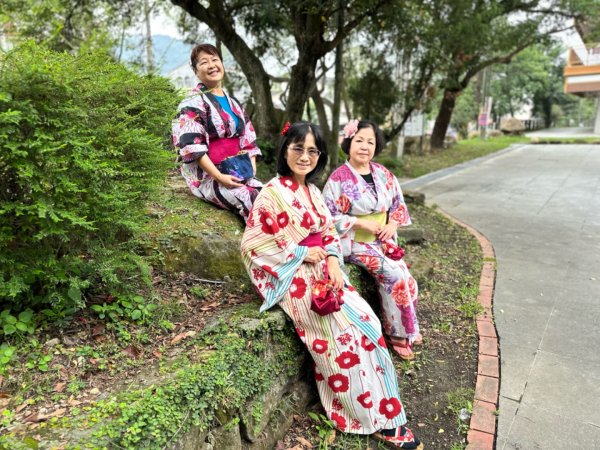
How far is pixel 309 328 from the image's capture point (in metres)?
2.58

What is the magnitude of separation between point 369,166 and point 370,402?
1762mm

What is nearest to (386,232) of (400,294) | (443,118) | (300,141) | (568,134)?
(400,294)

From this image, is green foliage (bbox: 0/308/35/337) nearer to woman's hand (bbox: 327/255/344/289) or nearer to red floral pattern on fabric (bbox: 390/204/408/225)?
woman's hand (bbox: 327/255/344/289)

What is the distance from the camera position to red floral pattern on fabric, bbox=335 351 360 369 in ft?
8.22

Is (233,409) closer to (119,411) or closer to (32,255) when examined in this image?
(119,411)

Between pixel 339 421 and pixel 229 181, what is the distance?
70.7 inches

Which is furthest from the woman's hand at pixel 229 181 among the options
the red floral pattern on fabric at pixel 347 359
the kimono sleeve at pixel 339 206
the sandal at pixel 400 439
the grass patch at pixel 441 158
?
the grass patch at pixel 441 158

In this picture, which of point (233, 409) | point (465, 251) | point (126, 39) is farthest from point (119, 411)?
point (126, 39)

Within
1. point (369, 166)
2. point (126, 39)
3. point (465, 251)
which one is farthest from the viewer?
point (126, 39)

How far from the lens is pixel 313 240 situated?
9.16ft

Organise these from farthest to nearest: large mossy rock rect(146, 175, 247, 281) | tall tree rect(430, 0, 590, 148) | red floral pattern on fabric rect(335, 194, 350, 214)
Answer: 1. tall tree rect(430, 0, 590, 148)
2. red floral pattern on fabric rect(335, 194, 350, 214)
3. large mossy rock rect(146, 175, 247, 281)

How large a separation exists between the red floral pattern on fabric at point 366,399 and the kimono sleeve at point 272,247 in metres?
0.70

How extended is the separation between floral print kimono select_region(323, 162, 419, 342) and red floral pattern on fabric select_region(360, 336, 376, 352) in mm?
831

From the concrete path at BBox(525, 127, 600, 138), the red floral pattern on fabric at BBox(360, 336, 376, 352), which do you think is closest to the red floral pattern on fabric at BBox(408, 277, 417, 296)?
the red floral pattern on fabric at BBox(360, 336, 376, 352)
